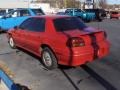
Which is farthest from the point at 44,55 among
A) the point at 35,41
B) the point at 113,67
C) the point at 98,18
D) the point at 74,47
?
the point at 98,18

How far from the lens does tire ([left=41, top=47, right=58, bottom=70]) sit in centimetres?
730

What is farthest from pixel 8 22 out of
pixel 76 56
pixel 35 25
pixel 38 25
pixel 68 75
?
pixel 76 56

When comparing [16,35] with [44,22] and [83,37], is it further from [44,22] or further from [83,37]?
[83,37]

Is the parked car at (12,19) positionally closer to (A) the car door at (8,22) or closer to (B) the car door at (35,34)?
(A) the car door at (8,22)

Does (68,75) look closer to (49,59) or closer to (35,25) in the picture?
(49,59)

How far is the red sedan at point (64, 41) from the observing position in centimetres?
686

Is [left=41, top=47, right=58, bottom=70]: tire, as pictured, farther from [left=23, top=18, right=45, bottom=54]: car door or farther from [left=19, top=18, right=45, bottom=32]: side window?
[left=19, top=18, right=45, bottom=32]: side window

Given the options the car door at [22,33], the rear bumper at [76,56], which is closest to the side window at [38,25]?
the car door at [22,33]

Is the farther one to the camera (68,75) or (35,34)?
(35,34)

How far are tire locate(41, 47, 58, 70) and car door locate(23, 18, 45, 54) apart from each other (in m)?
0.40

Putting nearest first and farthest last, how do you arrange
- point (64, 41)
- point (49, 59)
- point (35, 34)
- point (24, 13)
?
point (64, 41) < point (49, 59) < point (35, 34) < point (24, 13)

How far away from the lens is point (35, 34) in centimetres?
815

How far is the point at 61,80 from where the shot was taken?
260 inches

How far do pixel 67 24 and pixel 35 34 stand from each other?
1094 mm
